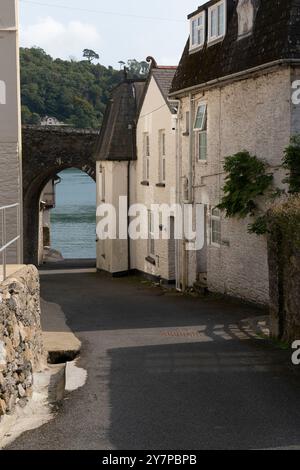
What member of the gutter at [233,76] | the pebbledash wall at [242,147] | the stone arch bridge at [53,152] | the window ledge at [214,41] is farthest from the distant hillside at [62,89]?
the pebbledash wall at [242,147]

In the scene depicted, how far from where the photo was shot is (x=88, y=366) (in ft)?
41.3

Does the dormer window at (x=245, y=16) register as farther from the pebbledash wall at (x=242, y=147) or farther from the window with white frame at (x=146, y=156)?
the window with white frame at (x=146, y=156)

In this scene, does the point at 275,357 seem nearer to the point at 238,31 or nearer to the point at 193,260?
the point at 238,31

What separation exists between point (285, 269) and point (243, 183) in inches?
254

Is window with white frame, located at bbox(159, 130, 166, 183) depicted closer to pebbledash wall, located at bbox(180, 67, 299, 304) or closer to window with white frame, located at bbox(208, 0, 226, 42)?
pebbledash wall, located at bbox(180, 67, 299, 304)

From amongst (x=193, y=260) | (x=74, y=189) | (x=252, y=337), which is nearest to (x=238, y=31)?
(x=193, y=260)

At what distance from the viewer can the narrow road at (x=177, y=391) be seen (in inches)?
344

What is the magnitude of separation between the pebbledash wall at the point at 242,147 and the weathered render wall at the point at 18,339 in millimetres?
7539

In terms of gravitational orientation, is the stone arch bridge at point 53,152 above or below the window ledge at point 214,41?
below

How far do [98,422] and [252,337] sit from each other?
5996 millimetres

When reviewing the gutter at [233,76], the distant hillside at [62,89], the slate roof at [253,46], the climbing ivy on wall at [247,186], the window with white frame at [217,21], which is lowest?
the climbing ivy on wall at [247,186]

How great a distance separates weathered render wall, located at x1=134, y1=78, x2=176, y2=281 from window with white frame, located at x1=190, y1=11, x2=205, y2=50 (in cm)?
298

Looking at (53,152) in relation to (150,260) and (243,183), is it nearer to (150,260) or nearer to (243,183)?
(150,260)

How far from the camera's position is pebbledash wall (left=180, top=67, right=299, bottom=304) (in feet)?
60.1
